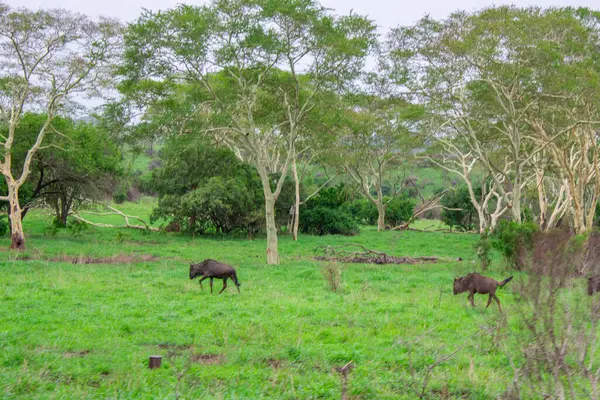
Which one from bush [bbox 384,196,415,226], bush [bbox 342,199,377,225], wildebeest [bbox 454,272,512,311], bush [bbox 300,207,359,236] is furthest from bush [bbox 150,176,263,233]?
wildebeest [bbox 454,272,512,311]

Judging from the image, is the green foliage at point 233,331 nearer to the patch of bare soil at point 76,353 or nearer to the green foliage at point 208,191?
the patch of bare soil at point 76,353

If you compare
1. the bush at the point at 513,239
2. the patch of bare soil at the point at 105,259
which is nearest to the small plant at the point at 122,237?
the patch of bare soil at the point at 105,259

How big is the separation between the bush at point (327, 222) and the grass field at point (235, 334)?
1912 centimetres

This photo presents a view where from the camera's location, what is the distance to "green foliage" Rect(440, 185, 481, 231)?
147ft

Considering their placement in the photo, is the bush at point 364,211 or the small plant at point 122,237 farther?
the bush at point 364,211

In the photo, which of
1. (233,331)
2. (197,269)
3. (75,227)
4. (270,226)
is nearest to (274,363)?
(233,331)

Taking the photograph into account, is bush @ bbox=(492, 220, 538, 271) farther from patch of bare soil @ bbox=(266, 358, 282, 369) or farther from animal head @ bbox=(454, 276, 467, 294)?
patch of bare soil @ bbox=(266, 358, 282, 369)

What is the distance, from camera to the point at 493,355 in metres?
8.69

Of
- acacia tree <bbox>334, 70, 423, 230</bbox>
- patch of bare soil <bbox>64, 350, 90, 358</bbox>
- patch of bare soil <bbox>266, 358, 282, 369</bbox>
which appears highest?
acacia tree <bbox>334, 70, 423, 230</bbox>

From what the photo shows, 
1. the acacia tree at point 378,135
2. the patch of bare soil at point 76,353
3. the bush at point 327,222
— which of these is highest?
the acacia tree at point 378,135

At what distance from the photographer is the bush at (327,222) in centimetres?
3812

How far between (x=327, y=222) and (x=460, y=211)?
11.8 meters

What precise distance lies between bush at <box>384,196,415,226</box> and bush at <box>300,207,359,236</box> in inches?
315

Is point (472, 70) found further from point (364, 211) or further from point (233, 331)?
point (364, 211)
